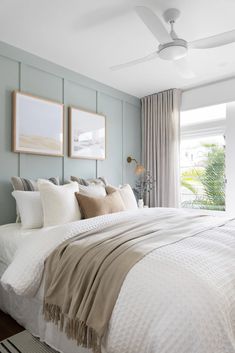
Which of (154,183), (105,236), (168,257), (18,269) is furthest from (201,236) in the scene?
(154,183)

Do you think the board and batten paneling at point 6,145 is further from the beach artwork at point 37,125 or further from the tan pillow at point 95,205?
the tan pillow at point 95,205

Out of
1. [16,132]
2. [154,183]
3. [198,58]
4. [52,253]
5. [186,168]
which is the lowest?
[52,253]

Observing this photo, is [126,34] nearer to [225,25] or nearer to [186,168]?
[225,25]

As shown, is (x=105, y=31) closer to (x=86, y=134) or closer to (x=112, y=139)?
(x=86, y=134)

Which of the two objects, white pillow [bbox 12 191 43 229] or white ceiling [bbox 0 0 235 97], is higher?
white ceiling [bbox 0 0 235 97]

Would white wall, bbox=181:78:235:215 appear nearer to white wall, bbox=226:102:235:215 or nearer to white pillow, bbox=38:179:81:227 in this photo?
white wall, bbox=226:102:235:215

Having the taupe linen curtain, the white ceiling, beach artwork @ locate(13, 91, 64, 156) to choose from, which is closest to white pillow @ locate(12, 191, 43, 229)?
beach artwork @ locate(13, 91, 64, 156)

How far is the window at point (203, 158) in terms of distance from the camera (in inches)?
152

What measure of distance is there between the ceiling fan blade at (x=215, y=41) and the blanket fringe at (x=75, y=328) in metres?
2.09

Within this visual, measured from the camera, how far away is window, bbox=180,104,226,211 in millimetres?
3850

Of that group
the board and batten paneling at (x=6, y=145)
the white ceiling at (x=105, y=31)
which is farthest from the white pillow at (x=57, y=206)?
the white ceiling at (x=105, y=31)

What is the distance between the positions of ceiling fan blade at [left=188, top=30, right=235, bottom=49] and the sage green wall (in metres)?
1.72

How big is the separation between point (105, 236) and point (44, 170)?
1.55 metres

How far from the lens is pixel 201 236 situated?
5.61 feet
